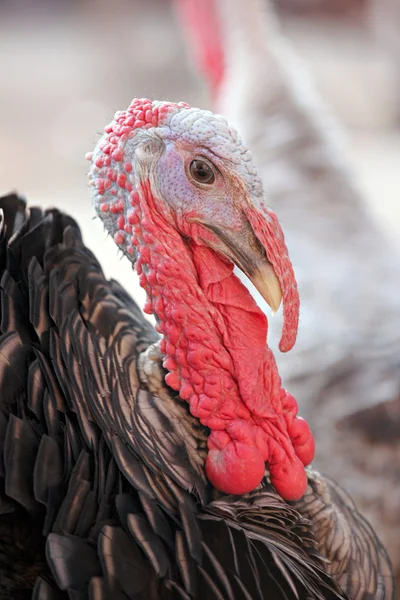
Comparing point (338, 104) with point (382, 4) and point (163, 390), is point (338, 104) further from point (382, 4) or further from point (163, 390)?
point (163, 390)

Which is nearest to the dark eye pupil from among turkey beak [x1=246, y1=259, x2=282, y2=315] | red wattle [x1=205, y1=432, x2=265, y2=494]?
turkey beak [x1=246, y1=259, x2=282, y2=315]

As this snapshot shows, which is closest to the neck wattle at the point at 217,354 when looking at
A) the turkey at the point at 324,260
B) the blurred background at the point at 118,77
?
the turkey at the point at 324,260

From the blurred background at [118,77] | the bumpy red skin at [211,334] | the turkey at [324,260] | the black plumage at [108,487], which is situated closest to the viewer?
the black plumage at [108,487]

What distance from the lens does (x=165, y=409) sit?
3.85 ft

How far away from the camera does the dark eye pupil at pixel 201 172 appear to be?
1106 millimetres

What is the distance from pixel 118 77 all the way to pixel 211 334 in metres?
5.29

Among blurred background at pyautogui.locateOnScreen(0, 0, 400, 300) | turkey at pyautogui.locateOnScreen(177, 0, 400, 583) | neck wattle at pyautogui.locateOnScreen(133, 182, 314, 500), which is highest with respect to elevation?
blurred background at pyautogui.locateOnScreen(0, 0, 400, 300)

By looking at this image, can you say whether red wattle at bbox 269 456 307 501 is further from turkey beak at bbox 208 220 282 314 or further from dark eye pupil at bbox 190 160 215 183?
dark eye pupil at bbox 190 160 215 183

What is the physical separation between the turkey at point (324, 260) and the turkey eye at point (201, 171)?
2.35 feet

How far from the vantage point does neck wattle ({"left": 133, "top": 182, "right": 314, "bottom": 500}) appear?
114 centimetres

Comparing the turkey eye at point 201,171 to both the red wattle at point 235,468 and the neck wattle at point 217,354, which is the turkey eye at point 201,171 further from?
the red wattle at point 235,468

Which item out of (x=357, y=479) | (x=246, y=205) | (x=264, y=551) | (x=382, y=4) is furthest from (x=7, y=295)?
(x=382, y=4)

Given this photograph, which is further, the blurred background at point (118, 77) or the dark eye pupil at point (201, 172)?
the blurred background at point (118, 77)

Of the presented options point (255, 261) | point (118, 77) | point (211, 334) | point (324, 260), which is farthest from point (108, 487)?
point (118, 77)
